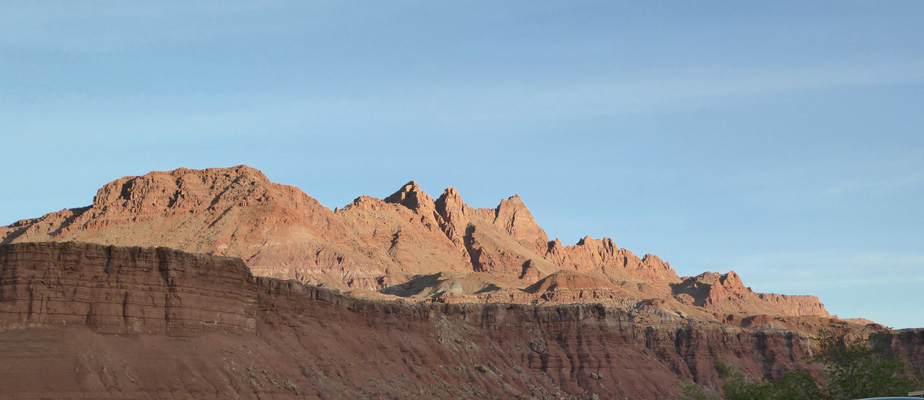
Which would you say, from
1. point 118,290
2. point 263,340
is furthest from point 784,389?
point 263,340

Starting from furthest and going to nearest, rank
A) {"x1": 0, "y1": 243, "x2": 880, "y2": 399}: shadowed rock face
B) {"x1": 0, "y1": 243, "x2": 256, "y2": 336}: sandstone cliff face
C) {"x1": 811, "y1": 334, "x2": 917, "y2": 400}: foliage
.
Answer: {"x1": 0, "y1": 243, "x2": 256, "y2": 336}: sandstone cliff face
{"x1": 0, "y1": 243, "x2": 880, "y2": 399}: shadowed rock face
{"x1": 811, "y1": 334, "x2": 917, "y2": 400}: foliage

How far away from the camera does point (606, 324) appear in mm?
113500

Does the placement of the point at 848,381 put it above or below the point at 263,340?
below

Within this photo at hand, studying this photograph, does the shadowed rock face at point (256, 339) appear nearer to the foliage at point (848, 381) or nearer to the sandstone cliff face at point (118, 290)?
the sandstone cliff face at point (118, 290)

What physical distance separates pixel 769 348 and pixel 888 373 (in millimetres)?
111366

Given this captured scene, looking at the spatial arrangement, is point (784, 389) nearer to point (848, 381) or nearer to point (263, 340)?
point (848, 381)

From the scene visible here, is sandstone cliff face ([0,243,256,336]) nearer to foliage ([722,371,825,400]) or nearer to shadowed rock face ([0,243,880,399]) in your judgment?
shadowed rock face ([0,243,880,399])

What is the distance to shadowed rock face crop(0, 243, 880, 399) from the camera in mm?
55094

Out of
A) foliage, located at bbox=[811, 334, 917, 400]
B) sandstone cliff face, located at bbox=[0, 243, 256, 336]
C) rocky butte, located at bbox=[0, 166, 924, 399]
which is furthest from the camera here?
sandstone cliff face, located at bbox=[0, 243, 256, 336]

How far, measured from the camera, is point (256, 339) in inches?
2672

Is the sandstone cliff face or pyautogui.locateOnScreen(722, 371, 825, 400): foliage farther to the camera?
the sandstone cliff face

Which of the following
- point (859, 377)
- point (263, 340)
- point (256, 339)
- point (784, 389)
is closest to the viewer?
point (859, 377)

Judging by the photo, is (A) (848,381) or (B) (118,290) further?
(B) (118,290)

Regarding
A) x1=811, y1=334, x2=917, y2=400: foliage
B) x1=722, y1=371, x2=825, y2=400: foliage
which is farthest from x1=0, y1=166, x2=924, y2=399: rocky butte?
x1=811, y1=334, x2=917, y2=400: foliage
